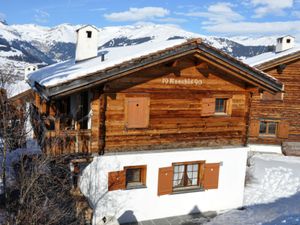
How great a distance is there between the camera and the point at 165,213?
13703 mm

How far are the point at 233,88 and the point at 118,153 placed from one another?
5432 mm

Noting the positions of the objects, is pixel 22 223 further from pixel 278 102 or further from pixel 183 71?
pixel 278 102

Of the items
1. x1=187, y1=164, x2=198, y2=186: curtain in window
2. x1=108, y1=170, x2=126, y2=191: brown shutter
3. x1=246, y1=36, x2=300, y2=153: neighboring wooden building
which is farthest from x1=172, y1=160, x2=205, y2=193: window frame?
Answer: x1=246, y1=36, x2=300, y2=153: neighboring wooden building

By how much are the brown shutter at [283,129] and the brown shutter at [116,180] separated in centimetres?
1485

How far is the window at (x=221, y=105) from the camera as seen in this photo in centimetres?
1436

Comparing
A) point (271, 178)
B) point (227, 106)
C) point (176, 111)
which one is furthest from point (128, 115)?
point (271, 178)

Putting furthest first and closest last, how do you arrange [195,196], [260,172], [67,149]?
[260,172] < [195,196] < [67,149]

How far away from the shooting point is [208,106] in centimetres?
1384

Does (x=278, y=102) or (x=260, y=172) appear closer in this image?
(x=260, y=172)

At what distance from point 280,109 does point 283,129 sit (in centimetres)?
139

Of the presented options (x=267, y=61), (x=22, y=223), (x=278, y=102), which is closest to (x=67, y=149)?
(x=22, y=223)

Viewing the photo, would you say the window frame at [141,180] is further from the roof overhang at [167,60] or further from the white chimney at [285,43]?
the white chimney at [285,43]

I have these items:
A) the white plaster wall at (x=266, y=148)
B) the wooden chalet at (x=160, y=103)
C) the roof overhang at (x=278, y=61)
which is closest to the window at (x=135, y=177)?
the wooden chalet at (x=160, y=103)

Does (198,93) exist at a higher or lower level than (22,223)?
higher
